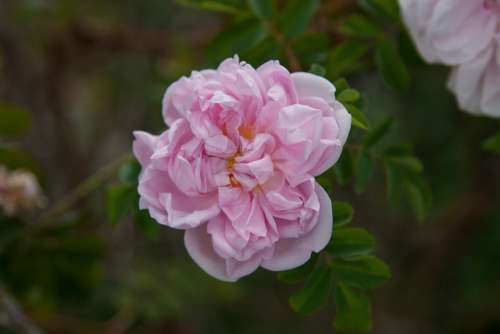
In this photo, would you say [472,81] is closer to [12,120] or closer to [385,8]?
[385,8]

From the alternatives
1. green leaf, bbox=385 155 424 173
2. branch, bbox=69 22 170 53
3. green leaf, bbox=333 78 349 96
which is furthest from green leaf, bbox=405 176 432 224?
branch, bbox=69 22 170 53

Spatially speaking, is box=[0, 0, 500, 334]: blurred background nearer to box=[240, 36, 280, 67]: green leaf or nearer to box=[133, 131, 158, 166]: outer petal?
box=[240, 36, 280, 67]: green leaf

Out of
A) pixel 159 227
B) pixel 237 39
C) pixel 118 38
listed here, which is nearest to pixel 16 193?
pixel 159 227

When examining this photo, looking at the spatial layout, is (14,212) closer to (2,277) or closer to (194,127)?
(2,277)

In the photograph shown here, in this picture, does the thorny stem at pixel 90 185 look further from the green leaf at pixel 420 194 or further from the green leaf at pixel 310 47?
the green leaf at pixel 420 194

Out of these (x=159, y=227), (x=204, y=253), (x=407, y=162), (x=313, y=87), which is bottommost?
(x=159, y=227)

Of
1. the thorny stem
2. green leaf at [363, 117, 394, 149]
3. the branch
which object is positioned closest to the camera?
green leaf at [363, 117, 394, 149]
